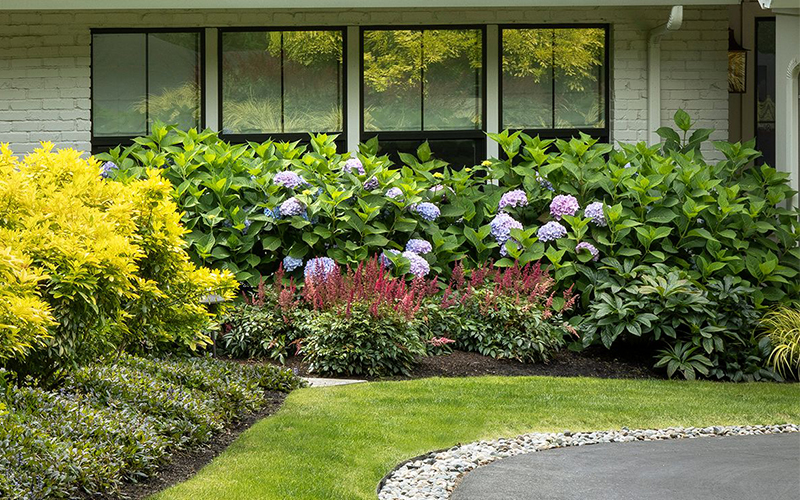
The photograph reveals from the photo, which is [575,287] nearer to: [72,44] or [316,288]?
[316,288]

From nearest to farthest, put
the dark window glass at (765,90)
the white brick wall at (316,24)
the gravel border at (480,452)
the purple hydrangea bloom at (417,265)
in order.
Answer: the gravel border at (480,452) → the purple hydrangea bloom at (417,265) → the white brick wall at (316,24) → the dark window glass at (765,90)

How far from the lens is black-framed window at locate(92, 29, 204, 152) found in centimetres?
1012

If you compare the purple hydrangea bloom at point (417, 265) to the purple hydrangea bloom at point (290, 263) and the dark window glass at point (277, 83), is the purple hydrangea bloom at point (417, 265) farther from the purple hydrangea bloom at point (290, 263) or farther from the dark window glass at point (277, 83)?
the dark window glass at point (277, 83)

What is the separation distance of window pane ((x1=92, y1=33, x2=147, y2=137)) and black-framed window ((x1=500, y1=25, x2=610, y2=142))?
3.89m

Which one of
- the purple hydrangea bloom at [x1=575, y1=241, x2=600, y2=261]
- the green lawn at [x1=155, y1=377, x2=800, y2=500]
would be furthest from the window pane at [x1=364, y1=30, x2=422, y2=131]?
the green lawn at [x1=155, y1=377, x2=800, y2=500]

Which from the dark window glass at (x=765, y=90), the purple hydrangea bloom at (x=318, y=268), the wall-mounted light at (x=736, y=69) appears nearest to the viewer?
the purple hydrangea bloom at (x=318, y=268)

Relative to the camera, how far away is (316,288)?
774 centimetres

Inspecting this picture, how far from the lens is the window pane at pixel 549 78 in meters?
10.2

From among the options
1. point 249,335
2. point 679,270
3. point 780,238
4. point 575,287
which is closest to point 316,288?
point 249,335

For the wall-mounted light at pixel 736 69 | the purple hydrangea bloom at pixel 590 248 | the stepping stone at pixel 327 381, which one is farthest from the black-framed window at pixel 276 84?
the wall-mounted light at pixel 736 69

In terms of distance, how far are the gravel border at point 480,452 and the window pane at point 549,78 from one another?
500 cm

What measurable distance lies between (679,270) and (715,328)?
84 centimetres

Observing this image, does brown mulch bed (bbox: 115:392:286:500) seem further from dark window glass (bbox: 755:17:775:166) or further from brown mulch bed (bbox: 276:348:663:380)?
dark window glass (bbox: 755:17:775:166)

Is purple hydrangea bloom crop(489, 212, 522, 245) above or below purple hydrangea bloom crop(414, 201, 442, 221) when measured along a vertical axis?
below
